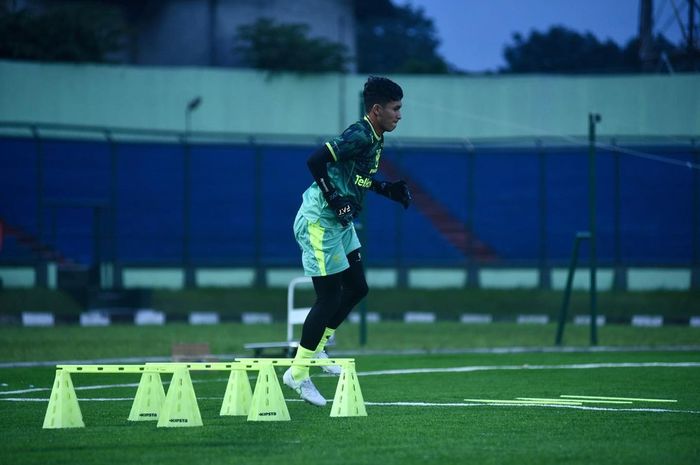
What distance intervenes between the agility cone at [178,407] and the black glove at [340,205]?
67.6 inches

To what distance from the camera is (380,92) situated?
9742 millimetres

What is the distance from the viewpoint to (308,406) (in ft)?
32.5

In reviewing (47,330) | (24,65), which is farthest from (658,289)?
(24,65)

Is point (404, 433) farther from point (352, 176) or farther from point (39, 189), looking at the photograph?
point (39, 189)

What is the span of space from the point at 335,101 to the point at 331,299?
30442 mm

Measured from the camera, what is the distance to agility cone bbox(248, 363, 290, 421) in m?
8.78

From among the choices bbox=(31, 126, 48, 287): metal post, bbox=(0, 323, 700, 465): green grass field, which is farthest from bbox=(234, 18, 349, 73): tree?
bbox=(0, 323, 700, 465): green grass field

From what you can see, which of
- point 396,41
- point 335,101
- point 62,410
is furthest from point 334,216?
point 396,41

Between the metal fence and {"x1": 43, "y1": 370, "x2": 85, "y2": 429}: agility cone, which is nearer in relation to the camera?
{"x1": 43, "y1": 370, "x2": 85, "y2": 429}: agility cone

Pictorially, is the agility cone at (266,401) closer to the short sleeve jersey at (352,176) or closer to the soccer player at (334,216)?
the soccer player at (334,216)

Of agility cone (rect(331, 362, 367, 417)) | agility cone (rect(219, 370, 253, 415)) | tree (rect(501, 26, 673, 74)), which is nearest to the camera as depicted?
agility cone (rect(331, 362, 367, 417))

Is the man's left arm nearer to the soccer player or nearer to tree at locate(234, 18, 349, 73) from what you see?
the soccer player

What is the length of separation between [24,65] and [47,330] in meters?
15.1

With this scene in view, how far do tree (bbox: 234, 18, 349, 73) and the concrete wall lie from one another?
0.41 meters
